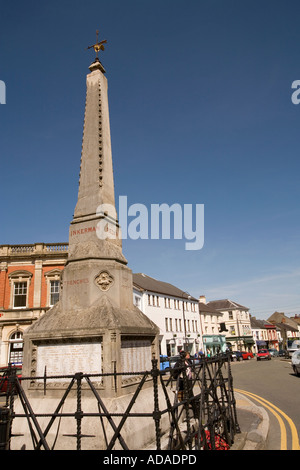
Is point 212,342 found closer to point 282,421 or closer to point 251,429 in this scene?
point 282,421

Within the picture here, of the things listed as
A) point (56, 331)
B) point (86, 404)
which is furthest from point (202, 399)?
point (56, 331)

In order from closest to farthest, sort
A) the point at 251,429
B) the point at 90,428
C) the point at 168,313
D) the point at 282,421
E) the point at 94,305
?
1. the point at 90,428
2. the point at 94,305
3. the point at 251,429
4. the point at 282,421
5. the point at 168,313

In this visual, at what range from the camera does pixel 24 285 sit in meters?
29.9

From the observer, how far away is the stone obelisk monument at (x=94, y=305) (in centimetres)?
670

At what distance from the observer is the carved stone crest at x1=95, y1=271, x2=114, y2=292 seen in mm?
7742

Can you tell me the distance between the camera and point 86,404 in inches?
247

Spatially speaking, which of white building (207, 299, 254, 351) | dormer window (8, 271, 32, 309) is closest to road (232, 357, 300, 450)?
dormer window (8, 271, 32, 309)

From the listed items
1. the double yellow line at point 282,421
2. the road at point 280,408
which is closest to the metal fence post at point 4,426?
the road at point 280,408

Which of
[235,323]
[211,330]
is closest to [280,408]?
[211,330]

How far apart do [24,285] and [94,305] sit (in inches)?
979

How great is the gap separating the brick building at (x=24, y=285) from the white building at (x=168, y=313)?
35.7 ft

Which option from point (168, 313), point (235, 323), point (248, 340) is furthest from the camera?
point (248, 340)

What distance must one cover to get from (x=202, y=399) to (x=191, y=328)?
47683mm
